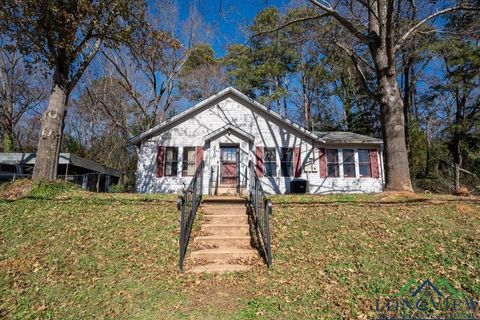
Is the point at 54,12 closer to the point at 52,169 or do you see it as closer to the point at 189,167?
the point at 52,169

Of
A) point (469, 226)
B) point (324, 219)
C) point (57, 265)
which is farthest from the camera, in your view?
point (324, 219)

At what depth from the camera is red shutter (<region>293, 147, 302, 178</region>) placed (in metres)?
12.4

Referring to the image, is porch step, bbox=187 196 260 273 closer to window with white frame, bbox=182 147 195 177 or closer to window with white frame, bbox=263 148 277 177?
window with white frame, bbox=182 147 195 177

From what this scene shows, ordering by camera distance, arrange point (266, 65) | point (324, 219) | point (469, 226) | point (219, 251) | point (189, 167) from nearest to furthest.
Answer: point (219, 251)
point (469, 226)
point (324, 219)
point (189, 167)
point (266, 65)

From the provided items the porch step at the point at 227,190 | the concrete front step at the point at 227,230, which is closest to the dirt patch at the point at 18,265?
the concrete front step at the point at 227,230

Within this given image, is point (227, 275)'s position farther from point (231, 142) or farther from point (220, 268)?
point (231, 142)

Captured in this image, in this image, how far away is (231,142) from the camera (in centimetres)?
1232

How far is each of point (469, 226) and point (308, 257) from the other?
3.78 m

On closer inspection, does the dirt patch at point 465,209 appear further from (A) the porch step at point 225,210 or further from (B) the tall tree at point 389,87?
(A) the porch step at point 225,210

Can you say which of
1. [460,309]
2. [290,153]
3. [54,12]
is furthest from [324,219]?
[54,12]

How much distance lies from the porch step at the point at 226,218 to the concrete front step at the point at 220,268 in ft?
5.21

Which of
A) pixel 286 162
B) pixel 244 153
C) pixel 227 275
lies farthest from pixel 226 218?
pixel 286 162

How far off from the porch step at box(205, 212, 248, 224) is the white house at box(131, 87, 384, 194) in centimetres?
536

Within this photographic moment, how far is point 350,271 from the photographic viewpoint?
4273 millimetres
